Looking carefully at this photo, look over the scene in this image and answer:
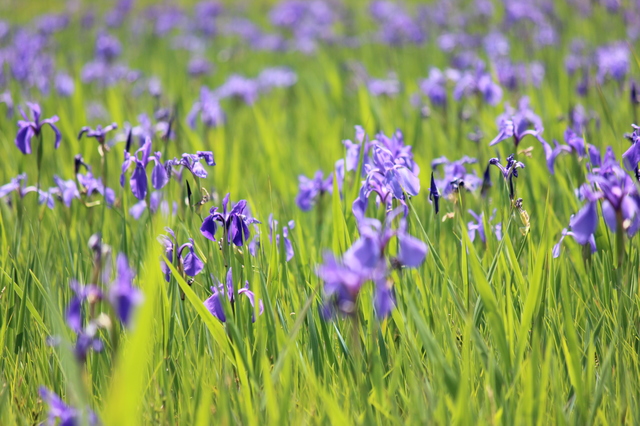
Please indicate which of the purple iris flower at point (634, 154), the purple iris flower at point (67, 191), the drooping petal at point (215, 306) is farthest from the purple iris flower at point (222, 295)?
the purple iris flower at point (634, 154)

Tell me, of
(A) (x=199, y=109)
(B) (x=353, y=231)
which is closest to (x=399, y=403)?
(B) (x=353, y=231)

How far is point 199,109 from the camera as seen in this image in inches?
149

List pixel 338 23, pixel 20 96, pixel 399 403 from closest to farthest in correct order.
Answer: pixel 399 403 < pixel 20 96 < pixel 338 23

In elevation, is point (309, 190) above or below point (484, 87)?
below

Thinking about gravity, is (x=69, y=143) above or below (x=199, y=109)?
below

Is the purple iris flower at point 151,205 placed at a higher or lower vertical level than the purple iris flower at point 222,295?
higher

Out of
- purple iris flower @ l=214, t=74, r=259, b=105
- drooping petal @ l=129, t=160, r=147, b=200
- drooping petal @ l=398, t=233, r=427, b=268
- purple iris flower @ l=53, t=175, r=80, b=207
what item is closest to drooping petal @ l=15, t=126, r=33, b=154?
purple iris flower @ l=53, t=175, r=80, b=207

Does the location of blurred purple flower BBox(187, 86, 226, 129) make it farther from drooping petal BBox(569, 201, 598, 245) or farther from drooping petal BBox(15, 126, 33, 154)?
drooping petal BBox(569, 201, 598, 245)

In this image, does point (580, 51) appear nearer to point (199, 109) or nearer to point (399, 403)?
point (199, 109)

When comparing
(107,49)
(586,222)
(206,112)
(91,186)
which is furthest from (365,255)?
(107,49)

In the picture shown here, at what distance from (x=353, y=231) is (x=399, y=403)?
0.74m

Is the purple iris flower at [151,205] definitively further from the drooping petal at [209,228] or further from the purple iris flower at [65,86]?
the purple iris flower at [65,86]

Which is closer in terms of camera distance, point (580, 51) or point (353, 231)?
point (353, 231)

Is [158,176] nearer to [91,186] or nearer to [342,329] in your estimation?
[91,186]
